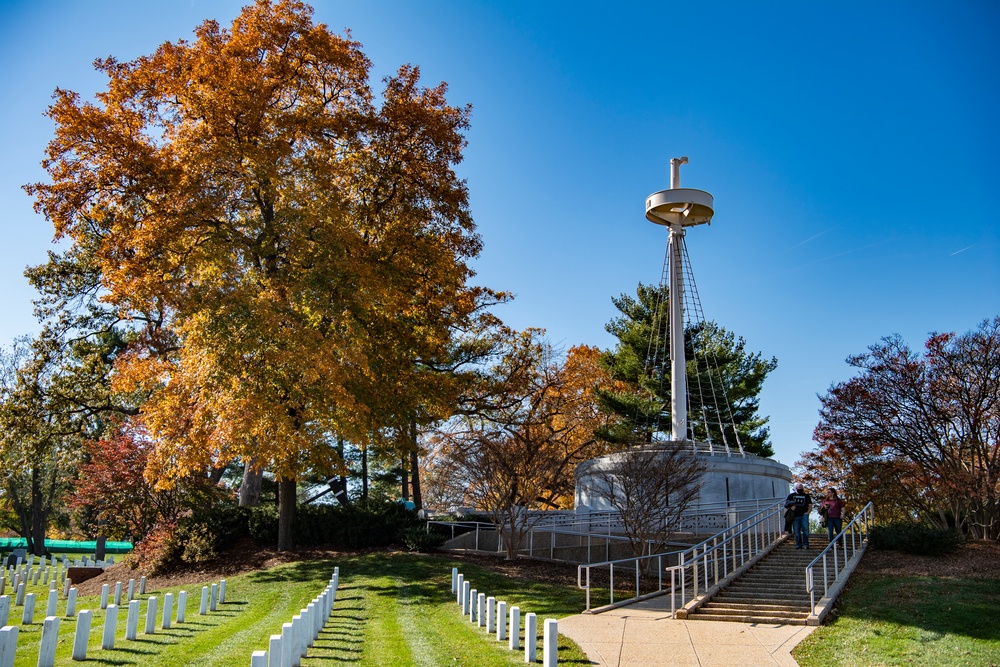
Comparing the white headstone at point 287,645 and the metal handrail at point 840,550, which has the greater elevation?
the metal handrail at point 840,550

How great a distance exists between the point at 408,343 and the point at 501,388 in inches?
285

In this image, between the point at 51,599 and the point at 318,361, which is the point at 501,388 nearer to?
the point at 318,361

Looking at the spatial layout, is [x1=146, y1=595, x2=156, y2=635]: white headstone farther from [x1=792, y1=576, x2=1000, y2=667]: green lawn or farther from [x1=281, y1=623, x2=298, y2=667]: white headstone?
[x1=792, y1=576, x2=1000, y2=667]: green lawn

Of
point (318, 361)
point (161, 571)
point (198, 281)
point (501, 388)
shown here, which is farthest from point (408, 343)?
point (161, 571)

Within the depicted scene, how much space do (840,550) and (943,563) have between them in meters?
2.16

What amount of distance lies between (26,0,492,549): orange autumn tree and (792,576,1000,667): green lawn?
37.0 feet

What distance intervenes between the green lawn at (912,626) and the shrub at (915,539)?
2.67 meters

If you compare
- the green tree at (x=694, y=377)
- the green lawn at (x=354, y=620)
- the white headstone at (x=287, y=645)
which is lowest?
the green lawn at (x=354, y=620)

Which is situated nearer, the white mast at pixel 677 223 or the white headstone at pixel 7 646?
the white headstone at pixel 7 646

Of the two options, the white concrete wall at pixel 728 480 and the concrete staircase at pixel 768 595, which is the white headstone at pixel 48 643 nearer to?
the concrete staircase at pixel 768 595

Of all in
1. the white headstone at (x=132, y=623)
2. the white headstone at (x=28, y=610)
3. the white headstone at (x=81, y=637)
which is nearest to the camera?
the white headstone at (x=81, y=637)

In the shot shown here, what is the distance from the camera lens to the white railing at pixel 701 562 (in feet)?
50.0

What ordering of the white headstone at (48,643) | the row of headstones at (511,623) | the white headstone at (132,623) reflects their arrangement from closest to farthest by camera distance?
the white headstone at (48,643), the row of headstones at (511,623), the white headstone at (132,623)

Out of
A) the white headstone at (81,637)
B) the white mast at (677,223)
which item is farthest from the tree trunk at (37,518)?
the white headstone at (81,637)
